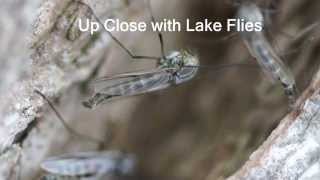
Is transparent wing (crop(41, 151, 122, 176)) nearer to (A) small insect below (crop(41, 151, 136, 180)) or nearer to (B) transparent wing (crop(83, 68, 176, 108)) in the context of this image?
(A) small insect below (crop(41, 151, 136, 180))

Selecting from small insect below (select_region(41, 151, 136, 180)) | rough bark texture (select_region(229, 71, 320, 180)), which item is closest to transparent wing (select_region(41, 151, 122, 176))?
small insect below (select_region(41, 151, 136, 180))

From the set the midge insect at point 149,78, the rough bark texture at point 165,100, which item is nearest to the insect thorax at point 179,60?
the midge insect at point 149,78

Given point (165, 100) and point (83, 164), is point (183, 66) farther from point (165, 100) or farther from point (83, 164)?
point (83, 164)

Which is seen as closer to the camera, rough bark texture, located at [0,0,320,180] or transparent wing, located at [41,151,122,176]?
rough bark texture, located at [0,0,320,180]

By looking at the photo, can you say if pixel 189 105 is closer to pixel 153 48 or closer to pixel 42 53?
pixel 153 48

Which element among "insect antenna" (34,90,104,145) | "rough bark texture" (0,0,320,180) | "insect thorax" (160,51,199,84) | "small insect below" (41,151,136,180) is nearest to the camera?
"rough bark texture" (0,0,320,180)

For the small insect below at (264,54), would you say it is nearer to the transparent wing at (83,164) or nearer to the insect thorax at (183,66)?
the insect thorax at (183,66)
